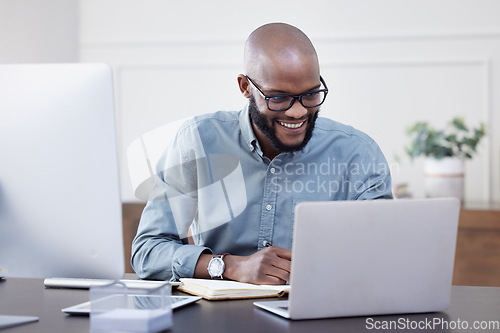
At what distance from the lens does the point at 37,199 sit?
40.8 inches

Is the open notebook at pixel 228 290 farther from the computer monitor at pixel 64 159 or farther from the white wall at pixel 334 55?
the white wall at pixel 334 55

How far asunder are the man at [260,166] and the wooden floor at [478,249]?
117 centimetres

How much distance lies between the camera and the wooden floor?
2.66 m

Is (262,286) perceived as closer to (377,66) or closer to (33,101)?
(33,101)

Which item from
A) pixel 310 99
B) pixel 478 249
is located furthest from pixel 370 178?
pixel 478 249

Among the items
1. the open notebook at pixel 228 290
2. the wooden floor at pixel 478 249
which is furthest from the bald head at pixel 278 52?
the wooden floor at pixel 478 249

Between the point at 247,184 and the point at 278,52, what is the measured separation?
1.22 ft

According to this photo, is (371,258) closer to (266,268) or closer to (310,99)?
(266,268)

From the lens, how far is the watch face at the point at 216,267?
4.29 feet

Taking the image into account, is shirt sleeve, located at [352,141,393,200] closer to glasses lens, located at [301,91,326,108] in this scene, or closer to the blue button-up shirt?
the blue button-up shirt

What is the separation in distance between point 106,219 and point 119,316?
20cm

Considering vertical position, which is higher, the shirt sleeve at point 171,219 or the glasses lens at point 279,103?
the glasses lens at point 279,103

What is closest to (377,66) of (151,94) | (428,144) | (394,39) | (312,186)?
(394,39)

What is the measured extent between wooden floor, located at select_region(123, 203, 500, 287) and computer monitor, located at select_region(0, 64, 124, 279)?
80.1 inches
